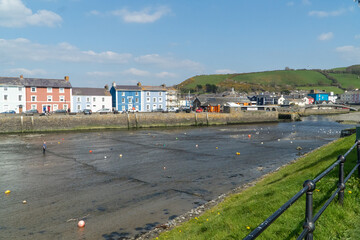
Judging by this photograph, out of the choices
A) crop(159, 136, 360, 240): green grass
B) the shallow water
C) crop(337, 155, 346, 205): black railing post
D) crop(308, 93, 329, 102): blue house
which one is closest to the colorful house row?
the shallow water

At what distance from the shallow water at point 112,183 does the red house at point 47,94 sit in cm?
4300

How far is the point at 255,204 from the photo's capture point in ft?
31.0

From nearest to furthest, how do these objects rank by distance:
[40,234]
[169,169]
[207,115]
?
[40,234], [169,169], [207,115]

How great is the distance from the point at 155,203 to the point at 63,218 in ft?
14.3

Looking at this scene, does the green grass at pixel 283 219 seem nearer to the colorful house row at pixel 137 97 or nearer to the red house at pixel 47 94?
the red house at pixel 47 94

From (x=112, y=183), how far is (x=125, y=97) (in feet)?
239

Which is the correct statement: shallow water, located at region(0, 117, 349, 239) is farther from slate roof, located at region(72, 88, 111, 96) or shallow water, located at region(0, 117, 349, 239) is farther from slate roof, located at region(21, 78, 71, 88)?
slate roof, located at region(72, 88, 111, 96)

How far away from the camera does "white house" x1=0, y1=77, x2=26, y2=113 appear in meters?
68.8

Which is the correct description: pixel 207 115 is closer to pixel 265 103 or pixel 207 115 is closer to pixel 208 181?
pixel 208 181

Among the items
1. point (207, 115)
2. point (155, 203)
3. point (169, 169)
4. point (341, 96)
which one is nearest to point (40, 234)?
point (155, 203)

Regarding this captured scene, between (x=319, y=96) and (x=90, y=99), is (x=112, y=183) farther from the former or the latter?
(x=319, y=96)

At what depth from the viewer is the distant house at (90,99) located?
81.1 m

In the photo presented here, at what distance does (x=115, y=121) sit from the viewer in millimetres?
59250

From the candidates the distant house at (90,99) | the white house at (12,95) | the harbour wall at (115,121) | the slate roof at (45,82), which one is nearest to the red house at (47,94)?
the slate roof at (45,82)
